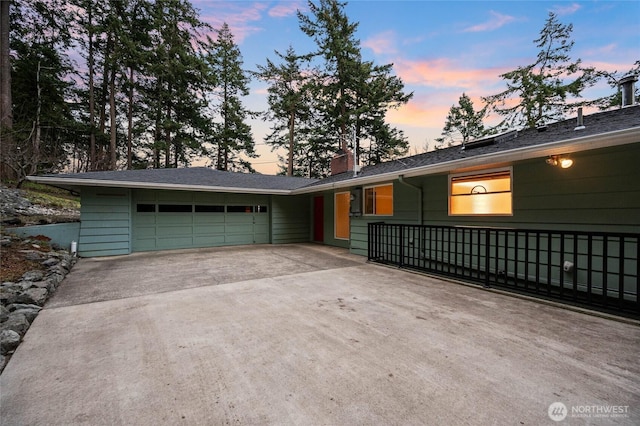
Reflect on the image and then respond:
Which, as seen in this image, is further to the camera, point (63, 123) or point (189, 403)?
point (63, 123)

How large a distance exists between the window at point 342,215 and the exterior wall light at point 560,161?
542cm

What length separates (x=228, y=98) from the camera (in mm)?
17359

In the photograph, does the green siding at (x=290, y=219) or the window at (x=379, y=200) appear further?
the green siding at (x=290, y=219)

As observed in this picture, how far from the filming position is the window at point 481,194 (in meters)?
4.56

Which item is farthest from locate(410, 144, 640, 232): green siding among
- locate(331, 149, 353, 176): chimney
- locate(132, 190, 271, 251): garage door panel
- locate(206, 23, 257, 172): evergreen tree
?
locate(206, 23, 257, 172): evergreen tree

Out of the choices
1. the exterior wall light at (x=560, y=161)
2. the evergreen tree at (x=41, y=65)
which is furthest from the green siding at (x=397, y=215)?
the evergreen tree at (x=41, y=65)

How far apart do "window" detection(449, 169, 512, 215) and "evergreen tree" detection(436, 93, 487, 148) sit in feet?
43.6

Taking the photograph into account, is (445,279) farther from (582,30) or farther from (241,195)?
(582,30)

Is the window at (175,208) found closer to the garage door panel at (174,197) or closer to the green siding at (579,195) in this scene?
the garage door panel at (174,197)

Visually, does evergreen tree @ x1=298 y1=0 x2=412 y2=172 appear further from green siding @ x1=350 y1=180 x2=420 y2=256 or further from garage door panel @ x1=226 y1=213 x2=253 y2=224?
green siding @ x1=350 y1=180 x2=420 y2=256

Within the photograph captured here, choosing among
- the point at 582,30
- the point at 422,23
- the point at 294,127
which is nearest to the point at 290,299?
the point at 422,23

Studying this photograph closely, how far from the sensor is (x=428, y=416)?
1457 mm

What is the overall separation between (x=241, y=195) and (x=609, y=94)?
16.4m

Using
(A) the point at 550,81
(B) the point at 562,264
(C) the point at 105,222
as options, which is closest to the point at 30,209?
(C) the point at 105,222
